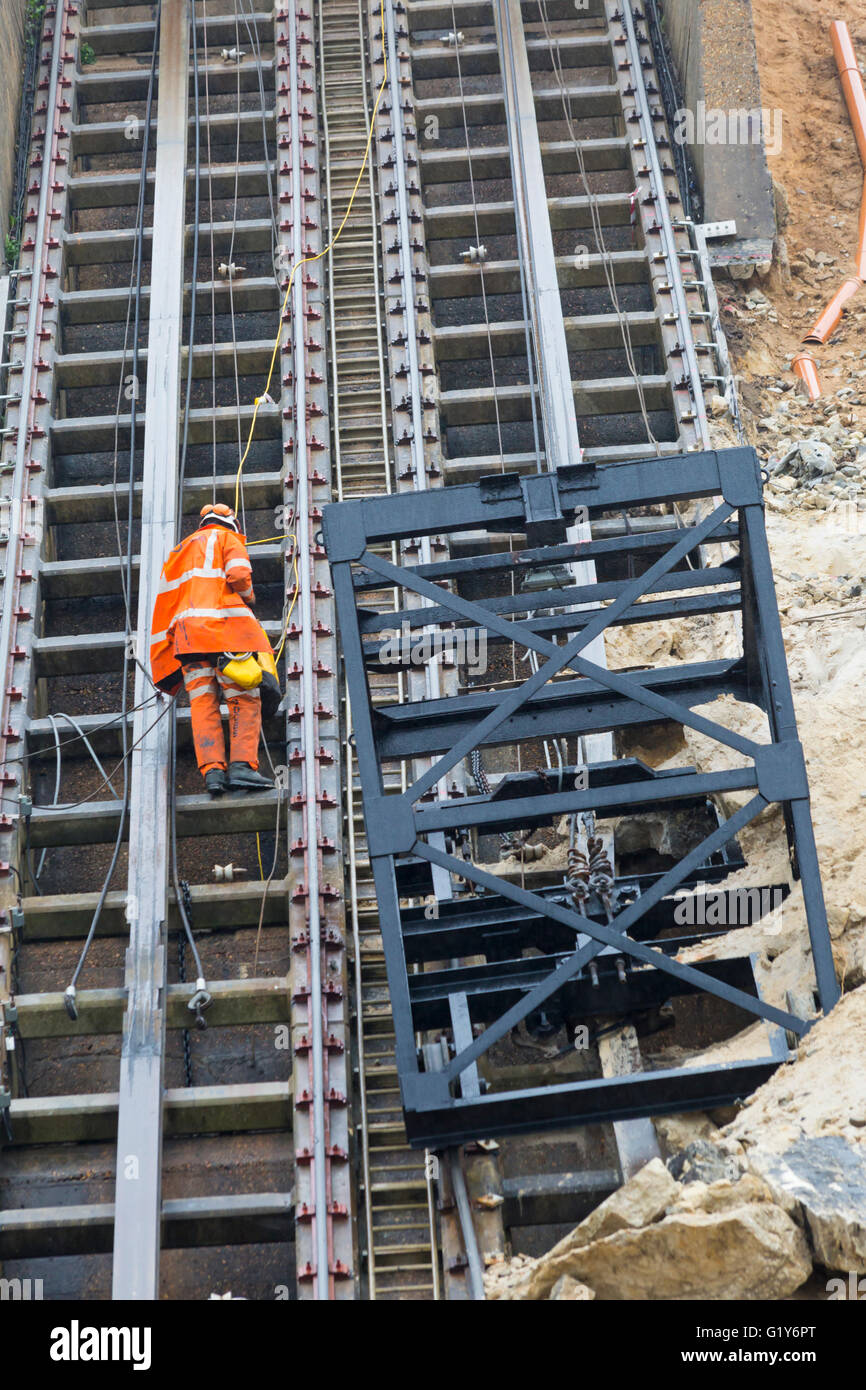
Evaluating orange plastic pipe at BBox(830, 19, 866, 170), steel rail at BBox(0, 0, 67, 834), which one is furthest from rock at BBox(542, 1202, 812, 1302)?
orange plastic pipe at BBox(830, 19, 866, 170)

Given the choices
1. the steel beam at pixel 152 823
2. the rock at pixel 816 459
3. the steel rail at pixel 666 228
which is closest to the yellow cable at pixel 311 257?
the steel beam at pixel 152 823

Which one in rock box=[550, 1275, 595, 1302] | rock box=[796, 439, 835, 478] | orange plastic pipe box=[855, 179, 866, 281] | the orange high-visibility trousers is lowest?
rock box=[550, 1275, 595, 1302]

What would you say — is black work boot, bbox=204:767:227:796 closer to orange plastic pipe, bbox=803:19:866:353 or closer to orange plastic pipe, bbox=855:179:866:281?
orange plastic pipe, bbox=803:19:866:353

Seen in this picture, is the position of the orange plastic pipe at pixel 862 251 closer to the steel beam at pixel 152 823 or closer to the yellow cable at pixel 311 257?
the yellow cable at pixel 311 257

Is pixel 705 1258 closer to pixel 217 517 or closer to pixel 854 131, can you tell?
pixel 217 517

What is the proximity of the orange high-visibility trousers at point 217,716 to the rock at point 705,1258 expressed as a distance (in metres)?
4.16

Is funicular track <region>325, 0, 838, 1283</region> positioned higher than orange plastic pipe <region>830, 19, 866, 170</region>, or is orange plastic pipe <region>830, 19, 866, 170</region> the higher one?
orange plastic pipe <region>830, 19, 866, 170</region>

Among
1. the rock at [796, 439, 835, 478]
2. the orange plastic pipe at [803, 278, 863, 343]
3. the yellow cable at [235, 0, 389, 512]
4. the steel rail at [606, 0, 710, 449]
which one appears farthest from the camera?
the orange plastic pipe at [803, 278, 863, 343]

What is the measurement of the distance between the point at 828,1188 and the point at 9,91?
436 inches

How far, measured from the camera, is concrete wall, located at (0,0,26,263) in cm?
1267

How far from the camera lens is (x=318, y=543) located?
9.41 metres

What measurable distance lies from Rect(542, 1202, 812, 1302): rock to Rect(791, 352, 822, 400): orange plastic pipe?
7.65 metres

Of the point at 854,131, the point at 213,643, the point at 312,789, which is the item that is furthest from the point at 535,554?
the point at 854,131

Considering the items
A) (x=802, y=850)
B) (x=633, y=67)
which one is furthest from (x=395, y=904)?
(x=633, y=67)
